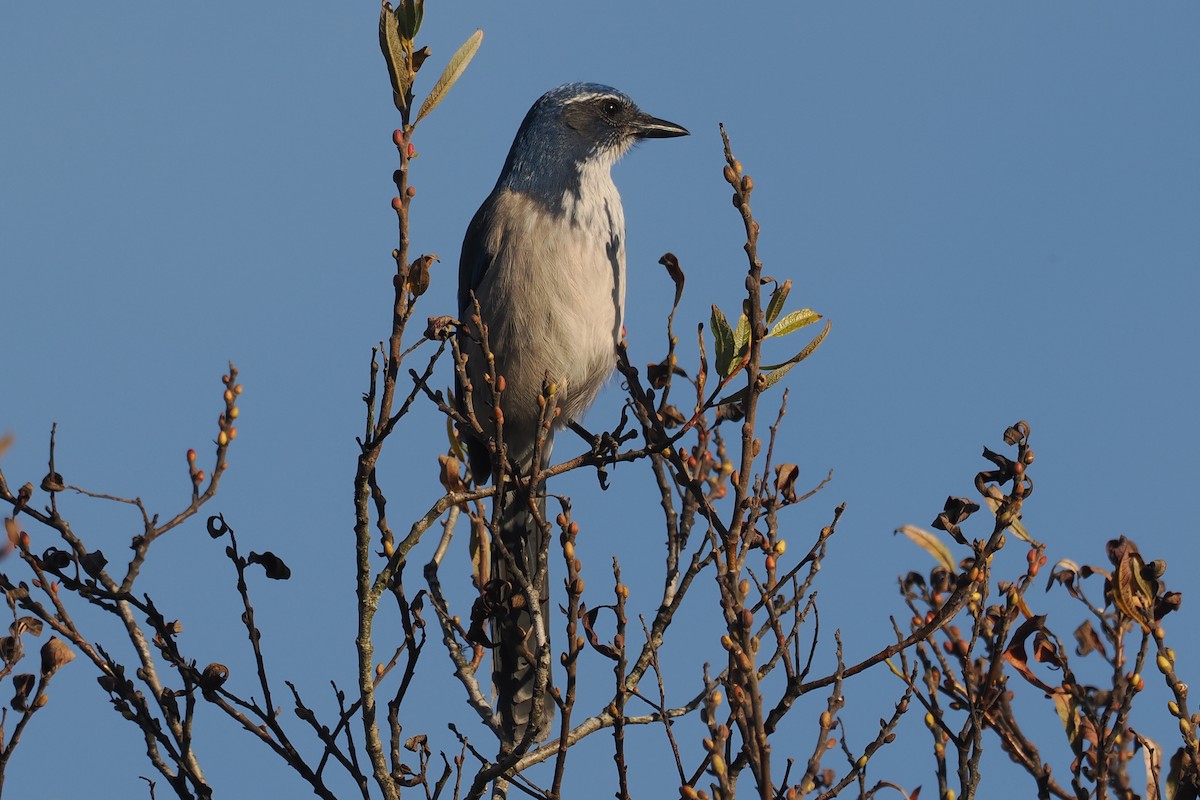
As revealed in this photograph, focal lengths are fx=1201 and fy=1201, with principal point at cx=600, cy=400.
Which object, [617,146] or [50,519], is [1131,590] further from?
[617,146]

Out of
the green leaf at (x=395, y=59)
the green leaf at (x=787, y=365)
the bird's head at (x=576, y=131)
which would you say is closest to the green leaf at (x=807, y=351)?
the green leaf at (x=787, y=365)

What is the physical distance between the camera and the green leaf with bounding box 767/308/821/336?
122 inches

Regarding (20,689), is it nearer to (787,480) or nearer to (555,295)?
(787,480)

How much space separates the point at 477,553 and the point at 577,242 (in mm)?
1347

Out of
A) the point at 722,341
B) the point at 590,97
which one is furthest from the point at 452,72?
the point at 590,97

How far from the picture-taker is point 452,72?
9.44 feet

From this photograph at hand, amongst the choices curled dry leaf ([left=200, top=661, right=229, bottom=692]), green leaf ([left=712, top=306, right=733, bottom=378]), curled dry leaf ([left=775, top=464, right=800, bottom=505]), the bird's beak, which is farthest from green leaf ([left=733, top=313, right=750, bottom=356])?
the bird's beak

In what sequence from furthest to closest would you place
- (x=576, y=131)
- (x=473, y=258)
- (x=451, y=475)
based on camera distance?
1. (x=576, y=131)
2. (x=473, y=258)
3. (x=451, y=475)

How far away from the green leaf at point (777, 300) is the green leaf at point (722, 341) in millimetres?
140

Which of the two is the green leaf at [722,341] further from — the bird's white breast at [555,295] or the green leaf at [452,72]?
the bird's white breast at [555,295]

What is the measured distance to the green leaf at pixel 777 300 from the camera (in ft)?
9.55

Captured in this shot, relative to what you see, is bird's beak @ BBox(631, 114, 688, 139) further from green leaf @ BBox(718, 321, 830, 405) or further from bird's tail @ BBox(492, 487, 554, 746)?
green leaf @ BBox(718, 321, 830, 405)

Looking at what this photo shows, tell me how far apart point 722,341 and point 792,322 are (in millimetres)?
197

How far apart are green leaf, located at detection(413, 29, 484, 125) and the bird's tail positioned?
1.00 m
